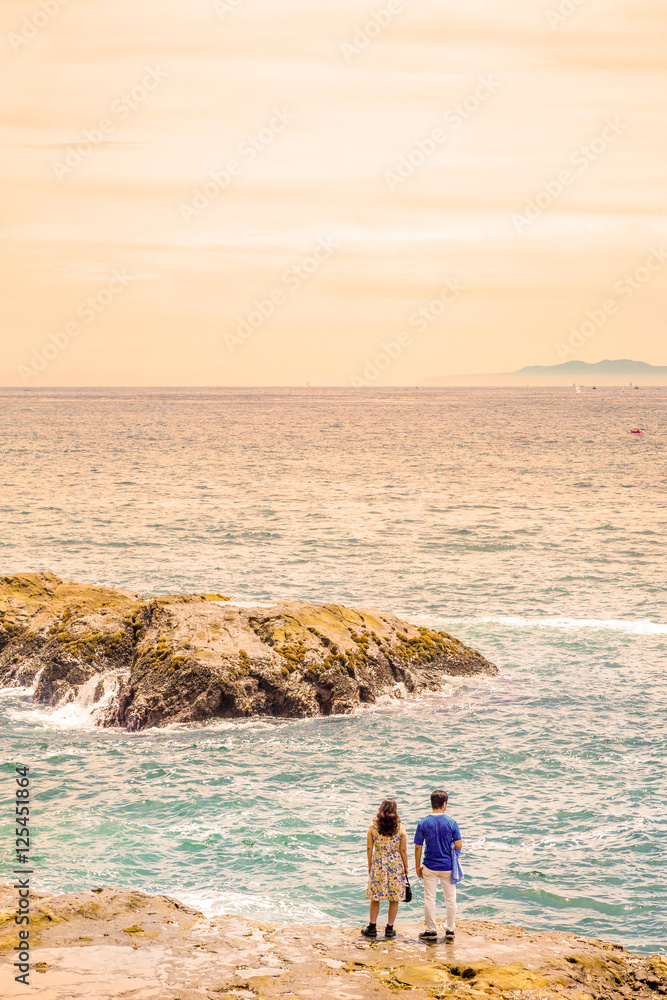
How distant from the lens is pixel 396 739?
21828 millimetres

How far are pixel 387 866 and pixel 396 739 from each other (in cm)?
905

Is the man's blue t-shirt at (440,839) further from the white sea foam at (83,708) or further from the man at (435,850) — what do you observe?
the white sea foam at (83,708)

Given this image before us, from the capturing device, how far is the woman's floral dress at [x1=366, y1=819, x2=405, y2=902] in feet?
41.9

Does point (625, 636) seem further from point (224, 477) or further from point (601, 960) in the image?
point (224, 477)

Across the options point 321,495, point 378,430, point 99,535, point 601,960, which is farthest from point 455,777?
point 378,430

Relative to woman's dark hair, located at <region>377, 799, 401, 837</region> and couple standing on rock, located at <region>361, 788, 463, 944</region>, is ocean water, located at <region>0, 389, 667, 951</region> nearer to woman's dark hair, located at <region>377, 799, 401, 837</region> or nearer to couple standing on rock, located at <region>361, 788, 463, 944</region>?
couple standing on rock, located at <region>361, 788, 463, 944</region>

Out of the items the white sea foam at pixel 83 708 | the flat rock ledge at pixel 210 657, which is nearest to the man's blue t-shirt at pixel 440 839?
the flat rock ledge at pixel 210 657

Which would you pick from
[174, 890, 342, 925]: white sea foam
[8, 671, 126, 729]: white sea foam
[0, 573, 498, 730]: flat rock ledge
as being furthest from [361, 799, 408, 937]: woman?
[8, 671, 126, 729]: white sea foam

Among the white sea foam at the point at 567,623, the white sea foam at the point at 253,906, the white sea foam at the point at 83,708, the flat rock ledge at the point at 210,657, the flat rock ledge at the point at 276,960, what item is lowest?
the white sea foam at the point at 253,906

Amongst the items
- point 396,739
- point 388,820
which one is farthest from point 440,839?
point 396,739

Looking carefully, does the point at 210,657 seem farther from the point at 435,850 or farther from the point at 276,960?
the point at 276,960

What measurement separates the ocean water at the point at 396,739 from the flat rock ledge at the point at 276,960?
1.41m

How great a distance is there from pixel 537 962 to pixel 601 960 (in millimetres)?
887

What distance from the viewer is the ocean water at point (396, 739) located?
15.6m
